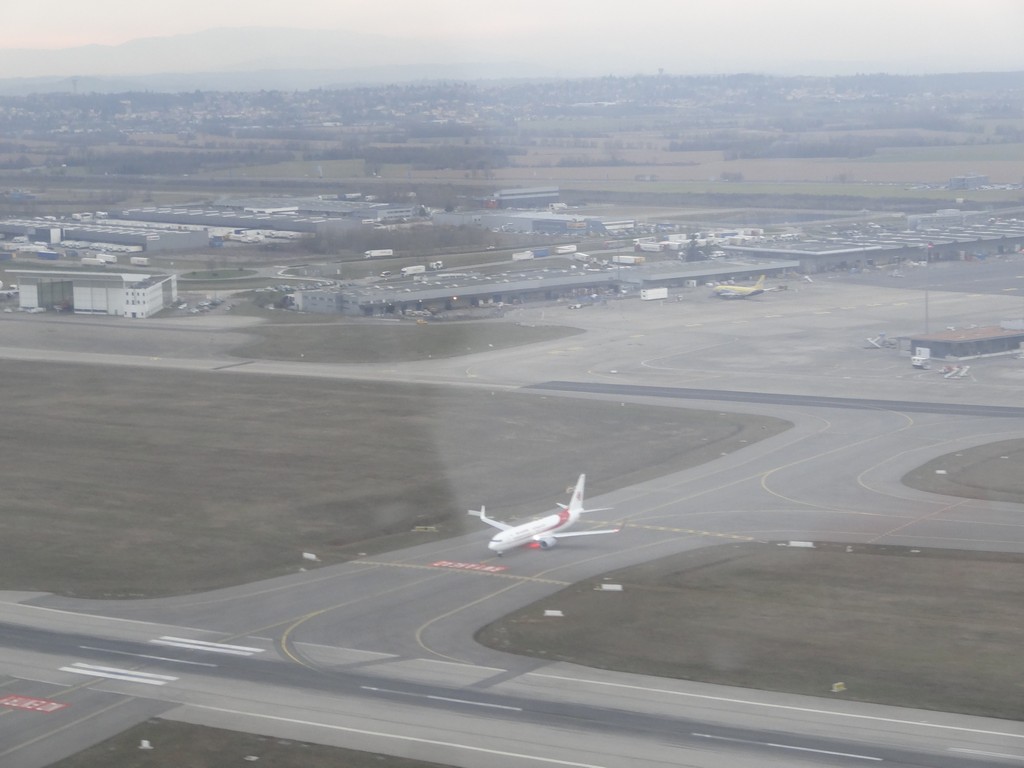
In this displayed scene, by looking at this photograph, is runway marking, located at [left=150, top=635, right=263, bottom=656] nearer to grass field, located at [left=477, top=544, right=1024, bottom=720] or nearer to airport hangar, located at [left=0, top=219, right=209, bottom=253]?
grass field, located at [left=477, top=544, right=1024, bottom=720]

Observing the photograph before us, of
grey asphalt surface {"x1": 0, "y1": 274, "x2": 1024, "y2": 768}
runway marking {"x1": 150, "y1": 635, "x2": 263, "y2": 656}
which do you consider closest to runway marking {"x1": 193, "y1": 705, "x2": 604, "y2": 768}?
grey asphalt surface {"x1": 0, "y1": 274, "x2": 1024, "y2": 768}

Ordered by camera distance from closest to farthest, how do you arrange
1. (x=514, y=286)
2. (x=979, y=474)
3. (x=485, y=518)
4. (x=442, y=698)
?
1. (x=442, y=698)
2. (x=485, y=518)
3. (x=979, y=474)
4. (x=514, y=286)

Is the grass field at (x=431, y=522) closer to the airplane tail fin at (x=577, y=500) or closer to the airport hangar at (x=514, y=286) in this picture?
the airplane tail fin at (x=577, y=500)

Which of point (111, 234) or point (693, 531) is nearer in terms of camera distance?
point (693, 531)

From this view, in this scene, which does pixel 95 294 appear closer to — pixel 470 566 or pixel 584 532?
pixel 584 532

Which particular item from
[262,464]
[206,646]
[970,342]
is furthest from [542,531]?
[970,342]

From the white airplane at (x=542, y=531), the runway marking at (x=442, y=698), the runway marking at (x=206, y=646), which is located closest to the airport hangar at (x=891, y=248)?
the white airplane at (x=542, y=531)

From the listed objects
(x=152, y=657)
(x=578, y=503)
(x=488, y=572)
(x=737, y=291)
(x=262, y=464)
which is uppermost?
(x=737, y=291)

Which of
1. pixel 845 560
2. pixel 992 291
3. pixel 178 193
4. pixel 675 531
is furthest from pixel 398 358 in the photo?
pixel 178 193
